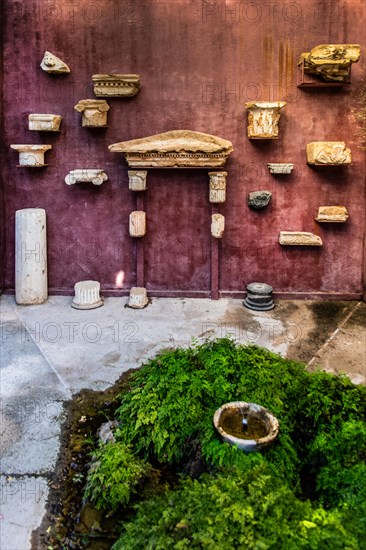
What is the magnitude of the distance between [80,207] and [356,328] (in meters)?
3.88

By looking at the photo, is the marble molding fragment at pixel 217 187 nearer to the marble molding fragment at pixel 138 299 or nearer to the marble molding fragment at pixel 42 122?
the marble molding fragment at pixel 138 299

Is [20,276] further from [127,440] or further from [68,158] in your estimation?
[127,440]

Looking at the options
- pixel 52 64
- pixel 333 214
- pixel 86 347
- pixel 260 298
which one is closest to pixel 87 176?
pixel 52 64

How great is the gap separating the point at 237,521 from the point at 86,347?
318cm

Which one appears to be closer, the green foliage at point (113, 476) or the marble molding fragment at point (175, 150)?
Result: the green foliage at point (113, 476)

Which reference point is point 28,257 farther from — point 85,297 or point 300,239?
point 300,239

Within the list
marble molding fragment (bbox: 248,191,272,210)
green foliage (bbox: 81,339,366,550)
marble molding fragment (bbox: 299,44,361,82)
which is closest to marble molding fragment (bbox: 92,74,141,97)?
marble molding fragment (bbox: 248,191,272,210)

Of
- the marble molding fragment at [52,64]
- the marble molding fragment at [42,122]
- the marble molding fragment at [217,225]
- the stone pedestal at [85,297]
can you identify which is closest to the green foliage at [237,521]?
the stone pedestal at [85,297]

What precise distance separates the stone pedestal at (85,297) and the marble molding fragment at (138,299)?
1.40ft

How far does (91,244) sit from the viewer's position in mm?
6816

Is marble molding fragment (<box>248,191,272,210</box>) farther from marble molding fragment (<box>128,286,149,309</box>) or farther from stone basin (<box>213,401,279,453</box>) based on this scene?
stone basin (<box>213,401,279,453</box>)

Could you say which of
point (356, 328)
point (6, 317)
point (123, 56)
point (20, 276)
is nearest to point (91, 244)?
point (20, 276)

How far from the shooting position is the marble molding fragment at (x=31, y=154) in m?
6.31

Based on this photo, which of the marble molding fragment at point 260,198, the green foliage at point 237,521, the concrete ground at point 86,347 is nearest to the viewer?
the green foliage at point 237,521
